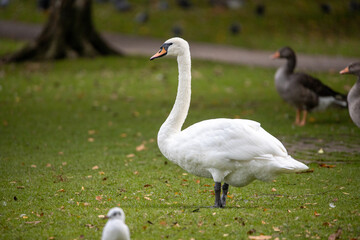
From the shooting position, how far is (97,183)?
754 cm

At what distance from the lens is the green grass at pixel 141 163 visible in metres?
5.50

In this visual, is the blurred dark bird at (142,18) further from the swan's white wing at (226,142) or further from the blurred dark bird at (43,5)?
the swan's white wing at (226,142)

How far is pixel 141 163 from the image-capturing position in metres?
8.83

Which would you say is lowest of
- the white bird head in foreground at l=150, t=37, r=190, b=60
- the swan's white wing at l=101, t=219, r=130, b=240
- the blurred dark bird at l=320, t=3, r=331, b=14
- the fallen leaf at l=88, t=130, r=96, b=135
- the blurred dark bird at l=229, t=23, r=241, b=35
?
the fallen leaf at l=88, t=130, r=96, b=135

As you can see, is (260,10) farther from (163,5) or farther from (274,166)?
(274,166)

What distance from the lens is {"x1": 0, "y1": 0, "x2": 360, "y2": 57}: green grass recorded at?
82.9ft

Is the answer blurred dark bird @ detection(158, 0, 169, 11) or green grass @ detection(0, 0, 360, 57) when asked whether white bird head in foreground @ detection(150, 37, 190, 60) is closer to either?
green grass @ detection(0, 0, 360, 57)

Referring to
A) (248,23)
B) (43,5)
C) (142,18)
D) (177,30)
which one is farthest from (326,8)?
(43,5)

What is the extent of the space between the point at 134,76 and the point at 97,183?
34.7 ft

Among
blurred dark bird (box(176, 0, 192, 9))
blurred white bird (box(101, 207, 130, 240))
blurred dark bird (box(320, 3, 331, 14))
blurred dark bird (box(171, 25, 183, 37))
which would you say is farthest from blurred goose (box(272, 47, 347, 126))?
blurred dark bird (box(320, 3, 331, 14))

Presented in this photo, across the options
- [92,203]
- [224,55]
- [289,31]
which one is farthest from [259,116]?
[289,31]

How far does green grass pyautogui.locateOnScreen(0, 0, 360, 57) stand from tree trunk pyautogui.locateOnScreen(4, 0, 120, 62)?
649cm

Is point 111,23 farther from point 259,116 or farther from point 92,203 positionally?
point 92,203

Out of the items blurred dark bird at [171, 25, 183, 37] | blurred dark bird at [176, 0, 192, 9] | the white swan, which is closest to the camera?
the white swan
